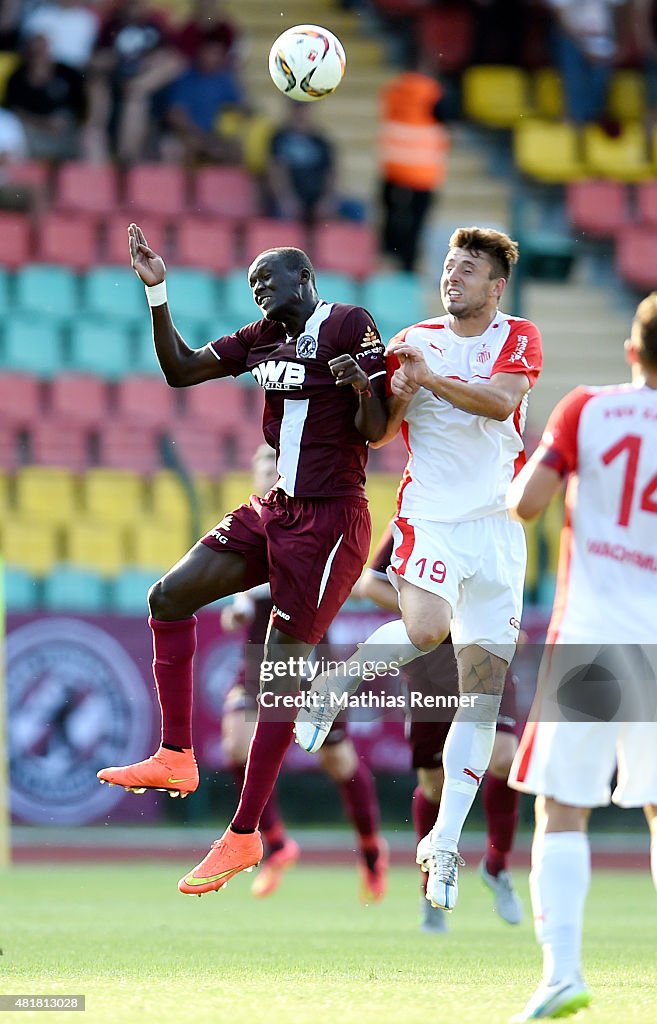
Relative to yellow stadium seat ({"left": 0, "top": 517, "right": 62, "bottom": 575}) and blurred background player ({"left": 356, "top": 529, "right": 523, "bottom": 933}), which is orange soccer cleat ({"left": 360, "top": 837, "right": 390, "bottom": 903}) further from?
yellow stadium seat ({"left": 0, "top": 517, "right": 62, "bottom": 575})

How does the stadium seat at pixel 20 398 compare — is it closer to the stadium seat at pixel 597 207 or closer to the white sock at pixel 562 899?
the stadium seat at pixel 597 207

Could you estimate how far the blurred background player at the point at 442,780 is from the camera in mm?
8242

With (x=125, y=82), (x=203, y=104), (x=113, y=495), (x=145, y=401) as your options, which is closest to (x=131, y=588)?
(x=113, y=495)

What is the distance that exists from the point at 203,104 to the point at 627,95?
4.60m

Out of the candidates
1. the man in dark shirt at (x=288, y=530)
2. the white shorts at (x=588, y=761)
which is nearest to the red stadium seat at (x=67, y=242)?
the man in dark shirt at (x=288, y=530)

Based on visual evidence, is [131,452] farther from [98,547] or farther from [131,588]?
[131,588]

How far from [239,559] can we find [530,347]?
143cm

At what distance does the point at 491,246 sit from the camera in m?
6.82

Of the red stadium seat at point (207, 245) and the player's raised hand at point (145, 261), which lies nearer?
the player's raised hand at point (145, 261)

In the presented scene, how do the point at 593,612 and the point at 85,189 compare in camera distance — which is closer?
the point at 593,612

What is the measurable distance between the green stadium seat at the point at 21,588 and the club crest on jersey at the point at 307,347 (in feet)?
20.3

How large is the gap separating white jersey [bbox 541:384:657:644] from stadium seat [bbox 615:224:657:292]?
1177cm

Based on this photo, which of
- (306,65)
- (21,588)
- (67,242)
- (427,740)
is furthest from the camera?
(67,242)

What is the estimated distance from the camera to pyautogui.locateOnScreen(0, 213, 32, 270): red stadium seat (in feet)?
48.9
